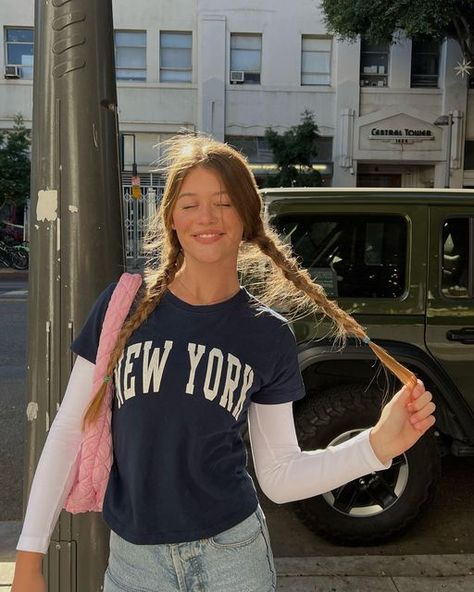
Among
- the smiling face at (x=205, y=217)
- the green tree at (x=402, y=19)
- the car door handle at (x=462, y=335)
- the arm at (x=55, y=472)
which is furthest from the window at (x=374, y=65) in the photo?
the arm at (x=55, y=472)

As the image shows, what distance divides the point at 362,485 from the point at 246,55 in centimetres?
2166

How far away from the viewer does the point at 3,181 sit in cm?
1966

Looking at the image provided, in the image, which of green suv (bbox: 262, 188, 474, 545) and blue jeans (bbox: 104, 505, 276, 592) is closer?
blue jeans (bbox: 104, 505, 276, 592)

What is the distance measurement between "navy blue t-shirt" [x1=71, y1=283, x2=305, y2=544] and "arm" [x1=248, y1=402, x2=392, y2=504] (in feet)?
0.17

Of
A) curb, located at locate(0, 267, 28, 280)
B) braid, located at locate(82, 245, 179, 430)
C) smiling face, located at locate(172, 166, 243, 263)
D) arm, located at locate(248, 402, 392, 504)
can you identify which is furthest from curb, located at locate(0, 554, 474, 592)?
curb, located at locate(0, 267, 28, 280)

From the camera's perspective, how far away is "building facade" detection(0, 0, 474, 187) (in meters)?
22.3

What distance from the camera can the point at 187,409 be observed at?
1393 mm

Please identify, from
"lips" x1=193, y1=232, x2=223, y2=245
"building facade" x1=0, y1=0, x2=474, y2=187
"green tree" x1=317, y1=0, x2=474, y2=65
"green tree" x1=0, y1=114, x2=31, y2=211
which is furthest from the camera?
"building facade" x1=0, y1=0, x2=474, y2=187

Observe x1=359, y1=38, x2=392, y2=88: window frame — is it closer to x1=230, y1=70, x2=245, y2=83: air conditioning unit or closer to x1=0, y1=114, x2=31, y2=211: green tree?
x1=230, y1=70, x2=245, y2=83: air conditioning unit

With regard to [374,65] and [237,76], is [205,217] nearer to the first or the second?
[237,76]

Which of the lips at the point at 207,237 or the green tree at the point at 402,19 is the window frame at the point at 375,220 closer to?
the lips at the point at 207,237

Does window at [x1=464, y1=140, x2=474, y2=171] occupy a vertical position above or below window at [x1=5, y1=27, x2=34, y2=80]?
below

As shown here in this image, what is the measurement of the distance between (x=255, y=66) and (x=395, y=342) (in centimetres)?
2115

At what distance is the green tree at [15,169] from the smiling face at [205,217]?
1982 centimetres
